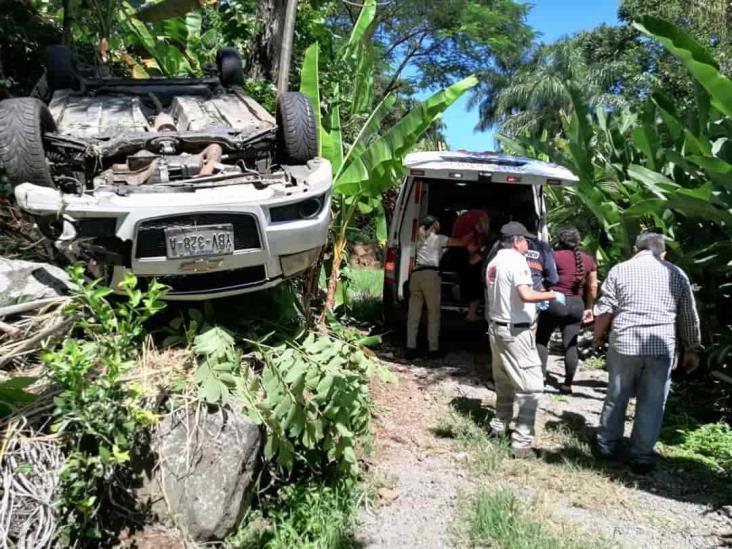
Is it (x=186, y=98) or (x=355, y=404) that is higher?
(x=186, y=98)

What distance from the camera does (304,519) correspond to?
3742 millimetres

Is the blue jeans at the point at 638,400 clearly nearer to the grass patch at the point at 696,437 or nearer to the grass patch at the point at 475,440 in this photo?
the grass patch at the point at 696,437

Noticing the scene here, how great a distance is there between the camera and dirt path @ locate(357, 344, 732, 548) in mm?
3889

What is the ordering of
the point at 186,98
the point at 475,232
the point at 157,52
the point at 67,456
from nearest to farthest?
1. the point at 67,456
2. the point at 186,98
3. the point at 475,232
4. the point at 157,52

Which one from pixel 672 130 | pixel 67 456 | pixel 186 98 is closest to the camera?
pixel 67 456

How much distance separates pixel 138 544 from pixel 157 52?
25.6ft

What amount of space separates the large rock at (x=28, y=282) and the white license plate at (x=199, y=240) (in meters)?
0.79

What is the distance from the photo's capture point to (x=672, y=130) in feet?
20.6

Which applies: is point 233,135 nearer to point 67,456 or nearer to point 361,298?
point 67,456

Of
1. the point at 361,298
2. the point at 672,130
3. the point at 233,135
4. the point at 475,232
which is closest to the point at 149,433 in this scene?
the point at 233,135

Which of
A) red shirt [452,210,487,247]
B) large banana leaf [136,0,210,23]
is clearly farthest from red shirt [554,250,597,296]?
large banana leaf [136,0,210,23]

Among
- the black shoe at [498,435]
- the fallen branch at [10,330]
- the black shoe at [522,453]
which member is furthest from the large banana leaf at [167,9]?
the black shoe at [522,453]

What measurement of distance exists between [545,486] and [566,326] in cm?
227

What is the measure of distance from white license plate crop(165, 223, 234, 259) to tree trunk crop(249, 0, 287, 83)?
482 centimetres
